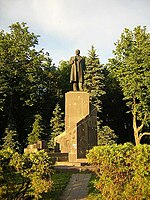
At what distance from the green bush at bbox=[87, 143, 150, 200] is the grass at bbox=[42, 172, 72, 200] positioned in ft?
5.43

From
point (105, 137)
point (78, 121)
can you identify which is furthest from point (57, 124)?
point (78, 121)

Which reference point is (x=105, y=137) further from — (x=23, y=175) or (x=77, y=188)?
(x=23, y=175)

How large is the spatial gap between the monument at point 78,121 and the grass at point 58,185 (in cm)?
277

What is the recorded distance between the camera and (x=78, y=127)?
50.4 ft

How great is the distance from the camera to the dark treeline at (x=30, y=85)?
95.6ft

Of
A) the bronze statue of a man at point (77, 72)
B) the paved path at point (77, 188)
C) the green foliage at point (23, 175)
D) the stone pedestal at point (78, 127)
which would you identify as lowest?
the paved path at point (77, 188)

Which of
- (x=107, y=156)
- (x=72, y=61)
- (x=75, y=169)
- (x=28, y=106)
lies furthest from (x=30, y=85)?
(x=107, y=156)

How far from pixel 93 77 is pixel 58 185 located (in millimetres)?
21600

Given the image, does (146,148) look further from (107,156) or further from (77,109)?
(77,109)

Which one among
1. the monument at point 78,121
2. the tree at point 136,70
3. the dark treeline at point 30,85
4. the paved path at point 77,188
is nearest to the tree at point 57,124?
the dark treeline at point 30,85

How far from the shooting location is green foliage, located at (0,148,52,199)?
6.97 m

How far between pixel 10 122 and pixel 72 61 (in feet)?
45.2

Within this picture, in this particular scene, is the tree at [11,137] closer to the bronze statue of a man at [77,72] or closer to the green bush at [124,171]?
the bronze statue of a man at [77,72]

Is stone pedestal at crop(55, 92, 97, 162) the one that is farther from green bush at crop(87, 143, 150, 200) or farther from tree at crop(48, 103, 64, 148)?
tree at crop(48, 103, 64, 148)
